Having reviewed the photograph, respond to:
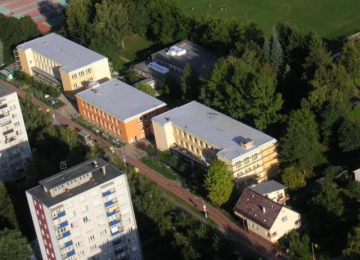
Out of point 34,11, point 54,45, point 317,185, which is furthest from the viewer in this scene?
point 34,11

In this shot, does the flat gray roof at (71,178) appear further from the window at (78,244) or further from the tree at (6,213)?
the tree at (6,213)

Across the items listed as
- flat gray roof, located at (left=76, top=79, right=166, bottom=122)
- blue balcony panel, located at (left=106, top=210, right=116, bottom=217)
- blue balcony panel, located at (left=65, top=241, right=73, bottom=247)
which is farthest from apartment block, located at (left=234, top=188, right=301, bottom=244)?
flat gray roof, located at (left=76, top=79, right=166, bottom=122)

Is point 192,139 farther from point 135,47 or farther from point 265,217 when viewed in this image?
point 135,47

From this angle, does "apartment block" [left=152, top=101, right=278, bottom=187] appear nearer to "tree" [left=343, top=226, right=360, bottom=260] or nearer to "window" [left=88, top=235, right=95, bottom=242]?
"tree" [left=343, top=226, right=360, bottom=260]

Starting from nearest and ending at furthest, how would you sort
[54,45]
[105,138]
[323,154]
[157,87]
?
[323,154], [105,138], [157,87], [54,45]

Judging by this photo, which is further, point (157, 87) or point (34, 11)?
point (34, 11)

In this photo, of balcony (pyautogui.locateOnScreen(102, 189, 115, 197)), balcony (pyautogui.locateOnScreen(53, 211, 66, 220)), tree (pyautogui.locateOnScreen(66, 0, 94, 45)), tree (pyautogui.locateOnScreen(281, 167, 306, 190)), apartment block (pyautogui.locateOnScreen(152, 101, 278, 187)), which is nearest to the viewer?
balcony (pyautogui.locateOnScreen(53, 211, 66, 220))

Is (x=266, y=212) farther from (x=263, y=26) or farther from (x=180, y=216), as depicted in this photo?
(x=263, y=26)

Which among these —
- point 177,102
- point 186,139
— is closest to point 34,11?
point 177,102
